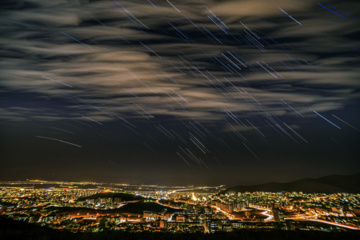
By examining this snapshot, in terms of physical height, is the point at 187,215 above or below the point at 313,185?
below

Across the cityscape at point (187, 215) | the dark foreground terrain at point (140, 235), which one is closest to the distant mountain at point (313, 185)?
the cityscape at point (187, 215)

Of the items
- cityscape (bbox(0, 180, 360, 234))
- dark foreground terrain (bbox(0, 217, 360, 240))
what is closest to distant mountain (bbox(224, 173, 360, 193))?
cityscape (bbox(0, 180, 360, 234))

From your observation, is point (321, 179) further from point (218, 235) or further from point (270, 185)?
point (218, 235)

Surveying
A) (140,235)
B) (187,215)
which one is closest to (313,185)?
(187,215)

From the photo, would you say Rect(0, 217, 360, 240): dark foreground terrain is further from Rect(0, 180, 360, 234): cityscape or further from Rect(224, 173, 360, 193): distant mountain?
Rect(224, 173, 360, 193): distant mountain

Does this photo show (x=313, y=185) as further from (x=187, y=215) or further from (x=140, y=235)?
(x=140, y=235)

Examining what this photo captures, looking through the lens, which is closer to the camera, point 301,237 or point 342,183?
point 301,237

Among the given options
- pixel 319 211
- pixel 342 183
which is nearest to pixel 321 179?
pixel 342 183

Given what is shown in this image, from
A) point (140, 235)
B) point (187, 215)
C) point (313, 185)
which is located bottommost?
point (140, 235)
